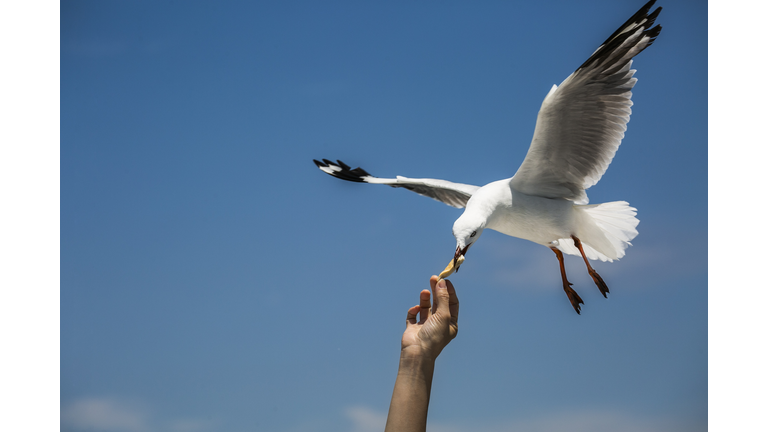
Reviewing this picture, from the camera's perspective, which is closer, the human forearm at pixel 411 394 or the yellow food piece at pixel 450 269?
the human forearm at pixel 411 394

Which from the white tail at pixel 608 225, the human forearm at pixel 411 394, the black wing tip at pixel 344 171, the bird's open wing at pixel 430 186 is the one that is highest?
the black wing tip at pixel 344 171

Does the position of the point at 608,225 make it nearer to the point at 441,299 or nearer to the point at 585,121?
the point at 585,121

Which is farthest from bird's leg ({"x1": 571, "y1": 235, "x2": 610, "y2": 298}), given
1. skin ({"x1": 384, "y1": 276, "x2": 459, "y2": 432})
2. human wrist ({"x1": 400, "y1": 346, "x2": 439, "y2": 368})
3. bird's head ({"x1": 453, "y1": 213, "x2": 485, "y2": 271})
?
human wrist ({"x1": 400, "y1": 346, "x2": 439, "y2": 368})

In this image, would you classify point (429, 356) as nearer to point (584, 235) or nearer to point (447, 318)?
point (447, 318)

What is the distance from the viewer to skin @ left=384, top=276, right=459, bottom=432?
132 centimetres

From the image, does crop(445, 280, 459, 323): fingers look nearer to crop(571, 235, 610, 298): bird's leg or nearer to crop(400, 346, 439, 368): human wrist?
crop(400, 346, 439, 368): human wrist

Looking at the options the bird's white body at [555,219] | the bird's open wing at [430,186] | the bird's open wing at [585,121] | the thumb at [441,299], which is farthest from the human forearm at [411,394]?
the bird's open wing at [430,186]

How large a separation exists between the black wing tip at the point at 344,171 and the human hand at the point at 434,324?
2521mm

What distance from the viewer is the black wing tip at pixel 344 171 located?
4293mm

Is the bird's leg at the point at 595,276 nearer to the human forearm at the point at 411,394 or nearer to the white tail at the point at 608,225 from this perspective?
the white tail at the point at 608,225

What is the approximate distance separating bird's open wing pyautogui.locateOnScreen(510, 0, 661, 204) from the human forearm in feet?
4.92

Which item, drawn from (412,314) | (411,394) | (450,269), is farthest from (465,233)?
(411,394)

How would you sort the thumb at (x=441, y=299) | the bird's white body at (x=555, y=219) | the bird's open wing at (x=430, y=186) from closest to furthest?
1. the thumb at (x=441, y=299)
2. the bird's white body at (x=555, y=219)
3. the bird's open wing at (x=430, y=186)
